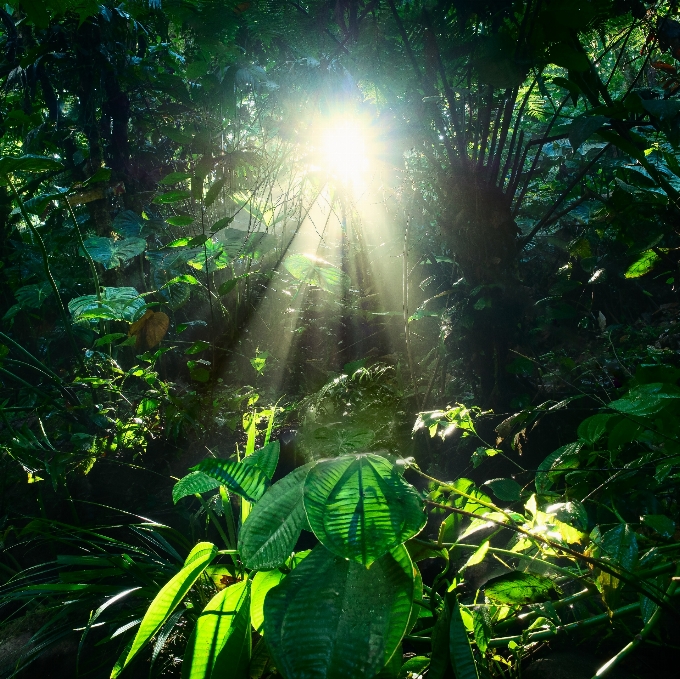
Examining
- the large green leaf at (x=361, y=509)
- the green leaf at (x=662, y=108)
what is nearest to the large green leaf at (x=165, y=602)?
the large green leaf at (x=361, y=509)

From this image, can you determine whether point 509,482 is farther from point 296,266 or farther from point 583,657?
point 296,266

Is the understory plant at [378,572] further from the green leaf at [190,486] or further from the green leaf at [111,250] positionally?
the green leaf at [111,250]

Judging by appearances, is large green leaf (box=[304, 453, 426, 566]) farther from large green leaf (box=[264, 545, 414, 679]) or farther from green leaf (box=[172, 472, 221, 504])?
green leaf (box=[172, 472, 221, 504])

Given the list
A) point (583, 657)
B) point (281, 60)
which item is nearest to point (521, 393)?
point (583, 657)

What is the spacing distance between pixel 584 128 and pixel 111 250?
73.6 inches

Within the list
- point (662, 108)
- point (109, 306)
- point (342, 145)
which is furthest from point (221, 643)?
point (342, 145)

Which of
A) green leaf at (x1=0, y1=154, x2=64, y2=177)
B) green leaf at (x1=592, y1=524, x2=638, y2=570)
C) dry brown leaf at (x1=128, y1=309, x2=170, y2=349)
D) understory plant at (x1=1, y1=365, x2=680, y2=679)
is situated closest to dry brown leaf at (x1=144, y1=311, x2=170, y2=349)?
dry brown leaf at (x1=128, y1=309, x2=170, y2=349)

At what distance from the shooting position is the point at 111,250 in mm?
2064

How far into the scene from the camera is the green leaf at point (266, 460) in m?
0.60

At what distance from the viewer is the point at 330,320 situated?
261 centimetres

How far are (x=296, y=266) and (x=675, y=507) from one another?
1355 mm

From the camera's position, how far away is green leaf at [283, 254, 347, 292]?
1850mm

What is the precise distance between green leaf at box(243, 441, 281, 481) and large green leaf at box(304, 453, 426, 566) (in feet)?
0.45

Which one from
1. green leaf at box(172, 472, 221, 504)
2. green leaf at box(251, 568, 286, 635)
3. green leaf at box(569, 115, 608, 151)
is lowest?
green leaf at box(251, 568, 286, 635)
